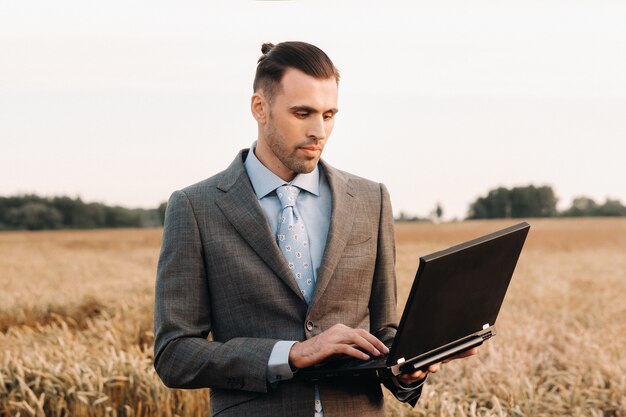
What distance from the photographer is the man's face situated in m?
2.60

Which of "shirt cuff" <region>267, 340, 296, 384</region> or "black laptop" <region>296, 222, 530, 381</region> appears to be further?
"shirt cuff" <region>267, 340, 296, 384</region>

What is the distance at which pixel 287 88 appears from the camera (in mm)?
2645

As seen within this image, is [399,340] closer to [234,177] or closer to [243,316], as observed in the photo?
[243,316]

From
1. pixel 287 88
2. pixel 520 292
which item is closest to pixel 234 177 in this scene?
pixel 287 88

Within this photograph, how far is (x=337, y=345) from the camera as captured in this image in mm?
2334

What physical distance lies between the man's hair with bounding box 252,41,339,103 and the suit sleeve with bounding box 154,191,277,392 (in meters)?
0.46

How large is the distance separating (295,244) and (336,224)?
0.15 m

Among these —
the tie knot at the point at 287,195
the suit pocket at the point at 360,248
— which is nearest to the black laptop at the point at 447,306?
the suit pocket at the point at 360,248

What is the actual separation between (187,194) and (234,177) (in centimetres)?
16

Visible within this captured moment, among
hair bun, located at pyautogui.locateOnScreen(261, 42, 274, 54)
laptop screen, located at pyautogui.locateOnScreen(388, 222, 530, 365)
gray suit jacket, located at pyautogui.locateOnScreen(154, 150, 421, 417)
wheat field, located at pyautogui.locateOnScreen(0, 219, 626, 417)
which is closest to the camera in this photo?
laptop screen, located at pyautogui.locateOnScreen(388, 222, 530, 365)

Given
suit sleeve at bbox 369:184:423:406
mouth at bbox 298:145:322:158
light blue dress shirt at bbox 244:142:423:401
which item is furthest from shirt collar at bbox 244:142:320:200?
suit sleeve at bbox 369:184:423:406

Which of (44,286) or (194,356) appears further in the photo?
(44,286)

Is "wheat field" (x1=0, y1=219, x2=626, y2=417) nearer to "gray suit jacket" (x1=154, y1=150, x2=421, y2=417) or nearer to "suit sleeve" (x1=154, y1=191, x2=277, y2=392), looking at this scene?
"gray suit jacket" (x1=154, y1=150, x2=421, y2=417)

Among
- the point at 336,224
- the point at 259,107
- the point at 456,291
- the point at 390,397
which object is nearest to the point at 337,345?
the point at 456,291
